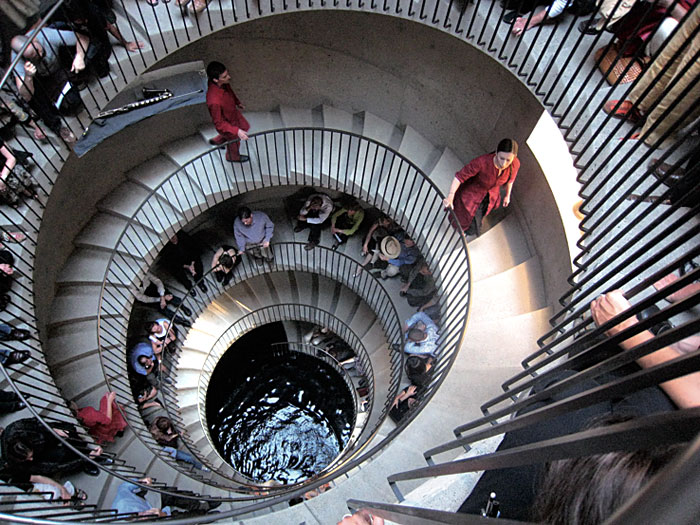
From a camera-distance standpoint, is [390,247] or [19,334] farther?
[390,247]

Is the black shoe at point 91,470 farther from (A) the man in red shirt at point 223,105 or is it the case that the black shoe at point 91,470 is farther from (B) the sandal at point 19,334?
(A) the man in red shirt at point 223,105

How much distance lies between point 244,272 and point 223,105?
13.9 feet

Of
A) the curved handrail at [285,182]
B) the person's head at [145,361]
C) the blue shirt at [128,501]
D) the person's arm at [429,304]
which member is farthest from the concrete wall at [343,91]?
the blue shirt at [128,501]

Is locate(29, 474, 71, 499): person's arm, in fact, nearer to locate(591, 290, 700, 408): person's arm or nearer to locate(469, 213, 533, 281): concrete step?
locate(591, 290, 700, 408): person's arm

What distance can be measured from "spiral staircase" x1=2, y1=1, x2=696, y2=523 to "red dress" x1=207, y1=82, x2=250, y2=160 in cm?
66

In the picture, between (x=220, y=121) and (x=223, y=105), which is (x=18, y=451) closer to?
(x=220, y=121)

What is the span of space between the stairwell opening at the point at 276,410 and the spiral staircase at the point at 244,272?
3.25ft

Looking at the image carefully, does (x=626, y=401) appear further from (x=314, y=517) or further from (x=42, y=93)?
(x=42, y=93)

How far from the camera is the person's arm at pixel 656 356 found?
241cm

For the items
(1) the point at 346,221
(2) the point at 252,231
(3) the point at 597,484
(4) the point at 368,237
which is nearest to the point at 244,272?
(2) the point at 252,231

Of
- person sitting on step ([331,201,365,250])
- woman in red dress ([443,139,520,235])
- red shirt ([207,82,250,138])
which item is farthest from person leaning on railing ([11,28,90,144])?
person sitting on step ([331,201,365,250])

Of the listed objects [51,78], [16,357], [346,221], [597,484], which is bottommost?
[597,484]

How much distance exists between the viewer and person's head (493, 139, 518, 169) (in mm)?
6004

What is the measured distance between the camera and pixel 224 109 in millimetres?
7695
